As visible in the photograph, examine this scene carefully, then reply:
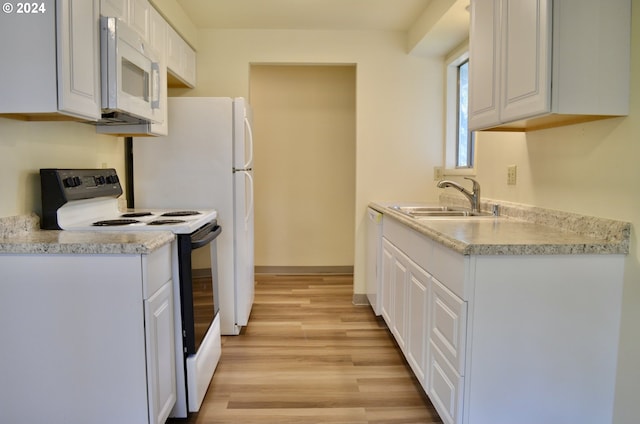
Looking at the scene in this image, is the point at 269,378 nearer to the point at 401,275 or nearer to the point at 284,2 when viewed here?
the point at 401,275

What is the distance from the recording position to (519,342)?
1616 millimetres

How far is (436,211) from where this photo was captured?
303cm

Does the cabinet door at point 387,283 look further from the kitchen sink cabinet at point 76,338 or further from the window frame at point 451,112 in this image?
the kitchen sink cabinet at point 76,338

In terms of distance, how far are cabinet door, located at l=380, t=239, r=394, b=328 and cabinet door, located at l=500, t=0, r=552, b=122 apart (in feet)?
4.17

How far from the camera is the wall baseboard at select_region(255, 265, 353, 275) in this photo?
16.5 ft

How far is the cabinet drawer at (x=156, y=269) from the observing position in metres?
1.62

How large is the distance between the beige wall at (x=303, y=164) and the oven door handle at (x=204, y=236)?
2.40 meters

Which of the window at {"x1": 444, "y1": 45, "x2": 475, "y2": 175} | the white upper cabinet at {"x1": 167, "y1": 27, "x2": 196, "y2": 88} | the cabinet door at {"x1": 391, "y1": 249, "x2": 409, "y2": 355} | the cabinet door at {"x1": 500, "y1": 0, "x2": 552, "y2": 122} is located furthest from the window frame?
the white upper cabinet at {"x1": 167, "y1": 27, "x2": 196, "y2": 88}

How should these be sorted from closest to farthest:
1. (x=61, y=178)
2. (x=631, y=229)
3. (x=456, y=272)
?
(x=631, y=229) → (x=456, y=272) → (x=61, y=178)

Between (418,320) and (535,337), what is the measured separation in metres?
0.65

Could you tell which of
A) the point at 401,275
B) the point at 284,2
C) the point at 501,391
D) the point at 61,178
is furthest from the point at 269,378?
the point at 284,2

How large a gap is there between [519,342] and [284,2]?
2.63 metres

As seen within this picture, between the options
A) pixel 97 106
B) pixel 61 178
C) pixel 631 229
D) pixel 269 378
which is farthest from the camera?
pixel 269 378

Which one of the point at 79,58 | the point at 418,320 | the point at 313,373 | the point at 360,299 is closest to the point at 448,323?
the point at 418,320
